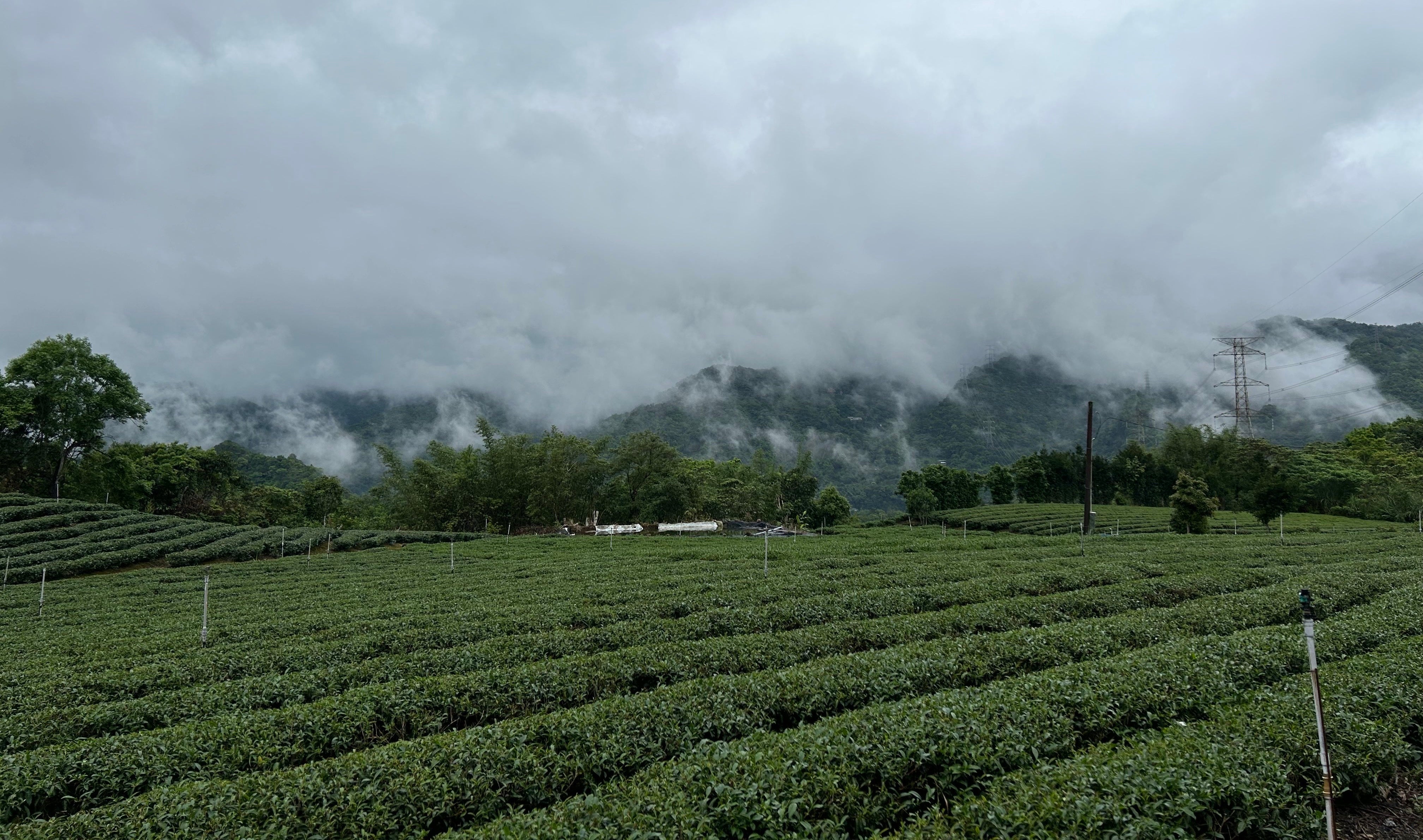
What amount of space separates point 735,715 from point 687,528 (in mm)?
56638

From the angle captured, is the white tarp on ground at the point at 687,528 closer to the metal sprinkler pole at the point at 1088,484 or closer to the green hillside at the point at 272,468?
the metal sprinkler pole at the point at 1088,484

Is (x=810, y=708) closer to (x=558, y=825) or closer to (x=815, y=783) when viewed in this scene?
(x=815, y=783)

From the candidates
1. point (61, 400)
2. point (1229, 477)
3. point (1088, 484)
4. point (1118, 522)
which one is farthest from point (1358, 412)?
point (61, 400)

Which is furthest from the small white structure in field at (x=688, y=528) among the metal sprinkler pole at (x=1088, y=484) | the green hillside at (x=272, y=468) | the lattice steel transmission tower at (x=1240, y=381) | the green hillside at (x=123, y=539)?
the green hillside at (x=272, y=468)

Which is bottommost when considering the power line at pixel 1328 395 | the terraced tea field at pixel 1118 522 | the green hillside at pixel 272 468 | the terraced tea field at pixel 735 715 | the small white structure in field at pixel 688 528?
the small white structure in field at pixel 688 528

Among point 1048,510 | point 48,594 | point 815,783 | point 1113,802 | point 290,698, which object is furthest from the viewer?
point 1048,510

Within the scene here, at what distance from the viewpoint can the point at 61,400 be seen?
54156 millimetres

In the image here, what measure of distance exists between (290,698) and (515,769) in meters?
6.06

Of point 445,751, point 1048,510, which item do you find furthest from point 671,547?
point 1048,510

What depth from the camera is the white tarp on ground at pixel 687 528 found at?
208 ft

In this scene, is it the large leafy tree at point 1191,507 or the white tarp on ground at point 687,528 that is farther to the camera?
the white tarp on ground at point 687,528

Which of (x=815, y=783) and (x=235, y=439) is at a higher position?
(x=235, y=439)

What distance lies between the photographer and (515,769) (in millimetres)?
6555

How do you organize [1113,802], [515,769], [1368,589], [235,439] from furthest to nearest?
[235,439]
[1368,589]
[515,769]
[1113,802]
